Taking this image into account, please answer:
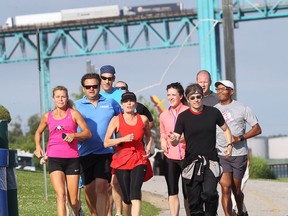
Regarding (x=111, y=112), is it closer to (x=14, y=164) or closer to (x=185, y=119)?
(x=185, y=119)

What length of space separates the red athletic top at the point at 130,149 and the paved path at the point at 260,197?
213 inches

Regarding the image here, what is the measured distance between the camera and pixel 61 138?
1320 centimetres

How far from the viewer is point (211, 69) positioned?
220 ft

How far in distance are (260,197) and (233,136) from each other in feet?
32.5

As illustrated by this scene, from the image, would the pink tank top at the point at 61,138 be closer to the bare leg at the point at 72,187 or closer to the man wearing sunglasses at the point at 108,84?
the bare leg at the point at 72,187

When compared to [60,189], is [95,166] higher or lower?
higher

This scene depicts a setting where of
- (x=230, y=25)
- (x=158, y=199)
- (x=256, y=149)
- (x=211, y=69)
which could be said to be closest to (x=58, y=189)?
(x=158, y=199)

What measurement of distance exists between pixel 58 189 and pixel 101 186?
0.83 meters

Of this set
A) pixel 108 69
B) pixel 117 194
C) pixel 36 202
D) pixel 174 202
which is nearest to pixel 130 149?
pixel 174 202

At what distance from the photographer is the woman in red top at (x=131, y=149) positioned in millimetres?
13258

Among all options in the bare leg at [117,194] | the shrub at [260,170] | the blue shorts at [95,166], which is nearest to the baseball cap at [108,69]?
the blue shorts at [95,166]

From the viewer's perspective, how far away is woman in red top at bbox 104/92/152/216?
13.3 meters

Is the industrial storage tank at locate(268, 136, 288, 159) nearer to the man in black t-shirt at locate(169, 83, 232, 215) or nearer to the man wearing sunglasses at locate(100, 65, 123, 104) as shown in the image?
the man wearing sunglasses at locate(100, 65, 123, 104)

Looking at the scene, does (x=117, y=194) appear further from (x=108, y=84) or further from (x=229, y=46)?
(x=229, y=46)
